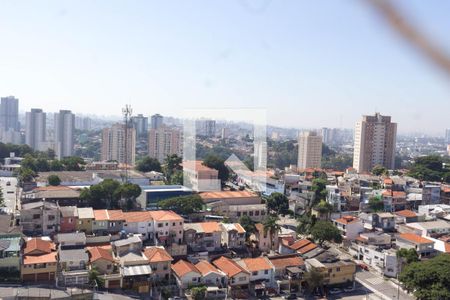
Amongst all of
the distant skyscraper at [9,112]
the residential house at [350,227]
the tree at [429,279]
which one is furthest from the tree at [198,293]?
the distant skyscraper at [9,112]

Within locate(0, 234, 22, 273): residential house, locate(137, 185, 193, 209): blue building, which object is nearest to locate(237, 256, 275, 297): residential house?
locate(0, 234, 22, 273): residential house

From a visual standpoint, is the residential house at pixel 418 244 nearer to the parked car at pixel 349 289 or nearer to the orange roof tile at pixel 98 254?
the parked car at pixel 349 289

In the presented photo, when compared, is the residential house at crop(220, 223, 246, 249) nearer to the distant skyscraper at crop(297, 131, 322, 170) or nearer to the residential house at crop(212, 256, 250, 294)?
the residential house at crop(212, 256, 250, 294)

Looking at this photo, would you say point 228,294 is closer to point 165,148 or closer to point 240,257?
point 240,257

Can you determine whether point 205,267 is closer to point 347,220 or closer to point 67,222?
point 67,222

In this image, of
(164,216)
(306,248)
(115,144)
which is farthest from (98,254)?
(115,144)

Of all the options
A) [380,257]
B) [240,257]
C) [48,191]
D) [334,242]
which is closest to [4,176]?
[48,191]

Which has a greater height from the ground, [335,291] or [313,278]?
[313,278]
